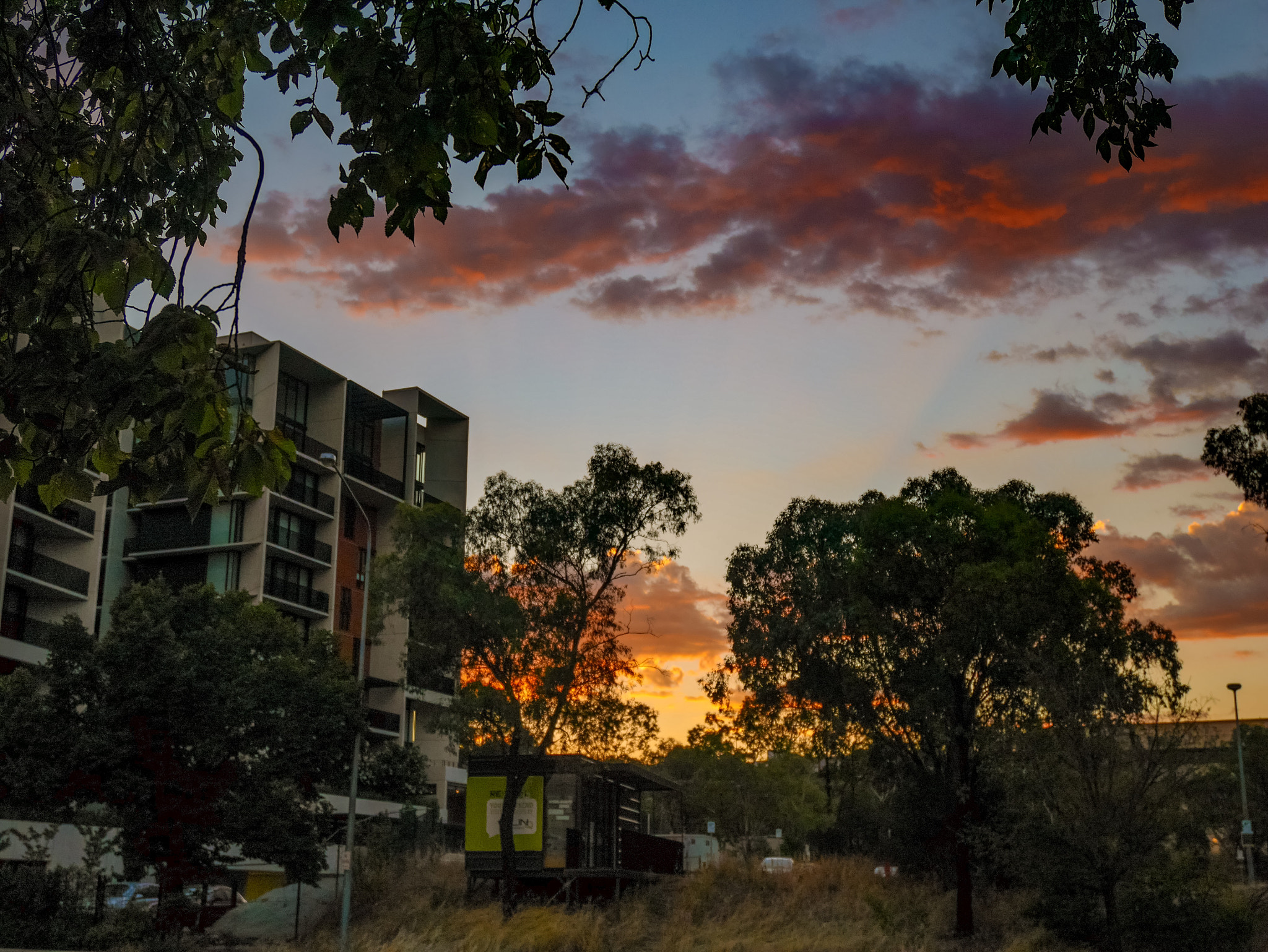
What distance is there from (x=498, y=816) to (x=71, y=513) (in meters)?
25.3

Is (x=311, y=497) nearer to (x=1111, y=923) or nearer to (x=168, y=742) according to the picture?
(x=168, y=742)

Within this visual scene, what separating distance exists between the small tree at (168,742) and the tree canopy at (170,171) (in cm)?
2689

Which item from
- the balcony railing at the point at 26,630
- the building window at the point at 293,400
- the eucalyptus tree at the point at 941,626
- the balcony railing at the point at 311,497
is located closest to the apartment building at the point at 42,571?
the balcony railing at the point at 26,630

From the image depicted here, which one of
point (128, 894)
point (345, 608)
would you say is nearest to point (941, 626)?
point (128, 894)

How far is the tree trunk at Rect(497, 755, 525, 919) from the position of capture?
3459 centimetres

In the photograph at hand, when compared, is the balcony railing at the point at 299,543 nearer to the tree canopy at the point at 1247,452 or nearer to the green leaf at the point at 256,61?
the tree canopy at the point at 1247,452

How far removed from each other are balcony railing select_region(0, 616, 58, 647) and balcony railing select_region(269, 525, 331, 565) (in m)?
13.6

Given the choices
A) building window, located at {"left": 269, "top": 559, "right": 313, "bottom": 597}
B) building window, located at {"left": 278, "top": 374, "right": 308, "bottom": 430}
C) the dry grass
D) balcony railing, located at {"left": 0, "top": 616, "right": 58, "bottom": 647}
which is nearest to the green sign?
the dry grass

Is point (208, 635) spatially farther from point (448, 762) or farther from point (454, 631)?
point (448, 762)

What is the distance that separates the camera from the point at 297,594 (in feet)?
207

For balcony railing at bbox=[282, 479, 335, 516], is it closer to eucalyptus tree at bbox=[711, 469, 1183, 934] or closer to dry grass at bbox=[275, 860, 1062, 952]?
dry grass at bbox=[275, 860, 1062, 952]

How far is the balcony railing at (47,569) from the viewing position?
160ft

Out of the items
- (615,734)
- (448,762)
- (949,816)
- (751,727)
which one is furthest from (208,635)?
(448,762)

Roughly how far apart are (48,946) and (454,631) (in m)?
12.9
